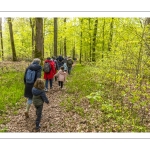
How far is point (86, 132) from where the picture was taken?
6945 millimetres

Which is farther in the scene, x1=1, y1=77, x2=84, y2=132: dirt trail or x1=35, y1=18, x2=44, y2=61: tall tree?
x1=35, y1=18, x2=44, y2=61: tall tree

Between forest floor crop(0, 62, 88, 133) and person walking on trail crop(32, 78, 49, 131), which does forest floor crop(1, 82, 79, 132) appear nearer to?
forest floor crop(0, 62, 88, 133)

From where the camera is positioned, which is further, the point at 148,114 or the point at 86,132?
the point at 148,114

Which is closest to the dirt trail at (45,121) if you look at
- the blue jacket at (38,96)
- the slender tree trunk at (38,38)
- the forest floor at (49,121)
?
the forest floor at (49,121)

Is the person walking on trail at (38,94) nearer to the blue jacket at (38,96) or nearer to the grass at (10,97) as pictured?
the blue jacket at (38,96)

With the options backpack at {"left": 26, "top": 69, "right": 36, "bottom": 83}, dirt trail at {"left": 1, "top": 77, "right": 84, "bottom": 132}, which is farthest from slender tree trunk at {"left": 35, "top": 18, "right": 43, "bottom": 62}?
backpack at {"left": 26, "top": 69, "right": 36, "bottom": 83}

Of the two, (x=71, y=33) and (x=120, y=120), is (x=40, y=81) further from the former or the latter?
(x=71, y=33)

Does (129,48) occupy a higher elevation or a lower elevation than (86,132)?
higher

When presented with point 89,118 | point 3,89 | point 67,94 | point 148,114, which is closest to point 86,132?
point 89,118

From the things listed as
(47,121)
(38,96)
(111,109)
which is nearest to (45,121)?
(47,121)

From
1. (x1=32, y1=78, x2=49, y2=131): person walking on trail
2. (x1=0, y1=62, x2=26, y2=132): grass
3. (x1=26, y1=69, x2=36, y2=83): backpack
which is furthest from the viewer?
(x1=0, y1=62, x2=26, y2=132): grass
